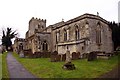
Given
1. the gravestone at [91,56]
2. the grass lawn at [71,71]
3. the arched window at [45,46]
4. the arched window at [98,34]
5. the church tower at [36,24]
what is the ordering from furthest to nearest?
the church tower at [36,24]
the arched window at [45,46]
the arched window at [98,34]
the gravestone at [91,56]
the grass lawn at [71,71]

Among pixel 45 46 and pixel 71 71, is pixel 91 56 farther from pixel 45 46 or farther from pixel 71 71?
pixel 45 46

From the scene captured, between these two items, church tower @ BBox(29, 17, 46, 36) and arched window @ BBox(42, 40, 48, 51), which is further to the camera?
church tower @ BBox(29, 17, 46, 36)

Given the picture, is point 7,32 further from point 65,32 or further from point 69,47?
point 69,47

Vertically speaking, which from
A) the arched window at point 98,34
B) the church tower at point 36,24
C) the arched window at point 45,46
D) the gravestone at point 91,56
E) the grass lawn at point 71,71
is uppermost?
the church tower at point 36,24

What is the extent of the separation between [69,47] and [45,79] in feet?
75.7

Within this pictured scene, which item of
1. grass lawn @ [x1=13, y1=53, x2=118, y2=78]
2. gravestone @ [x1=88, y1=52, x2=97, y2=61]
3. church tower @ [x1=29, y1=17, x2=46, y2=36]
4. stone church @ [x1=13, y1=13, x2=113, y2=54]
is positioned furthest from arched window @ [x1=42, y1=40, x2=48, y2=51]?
grass lawn @ [x1=13, y1=53, x2=118, y2=78]

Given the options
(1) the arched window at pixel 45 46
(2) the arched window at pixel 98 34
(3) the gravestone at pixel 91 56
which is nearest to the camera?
(3) the gravestone at pixel 91 56

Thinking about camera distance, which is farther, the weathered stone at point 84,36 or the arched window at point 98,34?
the arched window at point 98,34

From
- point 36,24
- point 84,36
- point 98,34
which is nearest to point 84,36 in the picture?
point 84,36

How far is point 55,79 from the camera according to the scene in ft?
51.4

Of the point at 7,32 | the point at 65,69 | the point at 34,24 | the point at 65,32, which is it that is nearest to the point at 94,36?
the point at 65,32

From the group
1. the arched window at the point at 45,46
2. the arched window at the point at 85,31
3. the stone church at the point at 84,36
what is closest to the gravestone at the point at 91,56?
the stone church at the point at 84,36

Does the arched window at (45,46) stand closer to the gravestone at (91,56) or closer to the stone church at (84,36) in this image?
the stone church at (84,36)

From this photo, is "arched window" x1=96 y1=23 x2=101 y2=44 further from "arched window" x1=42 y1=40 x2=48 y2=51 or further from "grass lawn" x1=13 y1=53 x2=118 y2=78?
"grass lawn" x1=13 y1=53 x2=118 y2=78
